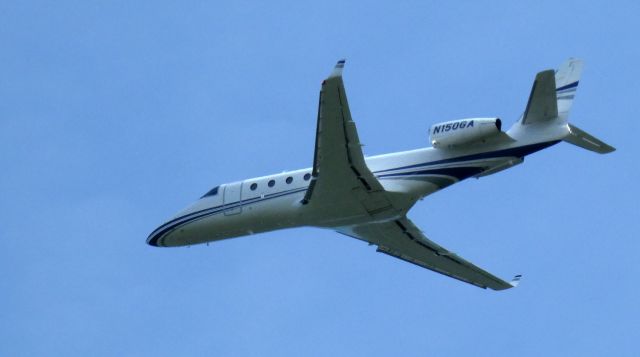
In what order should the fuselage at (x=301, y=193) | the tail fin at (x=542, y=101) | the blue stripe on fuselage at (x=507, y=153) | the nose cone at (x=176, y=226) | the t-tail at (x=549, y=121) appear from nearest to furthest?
the tail fin at (x=542, y=101), the t-tail at (x=549, y=121), the blue stripe on fuselage at (x=507, y=153), the fuselage at (x=301, y=193), the nose cone at (x=176, y=226)

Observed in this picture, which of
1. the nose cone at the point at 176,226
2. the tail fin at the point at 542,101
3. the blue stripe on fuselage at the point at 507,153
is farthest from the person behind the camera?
the nose cone at the point at 176,226

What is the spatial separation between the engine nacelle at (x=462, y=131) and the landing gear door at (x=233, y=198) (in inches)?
279

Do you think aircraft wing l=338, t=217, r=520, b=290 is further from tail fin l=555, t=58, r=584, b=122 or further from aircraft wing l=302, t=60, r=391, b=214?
tail fin l=555, t=58, r=584, b=122

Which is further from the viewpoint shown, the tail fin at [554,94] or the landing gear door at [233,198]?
the landing gear door at [233,198]

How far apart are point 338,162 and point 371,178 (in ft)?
4.27

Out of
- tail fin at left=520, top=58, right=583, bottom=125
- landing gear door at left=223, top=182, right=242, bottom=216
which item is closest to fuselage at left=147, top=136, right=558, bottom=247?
landing gear door at left=223, top=182, right=242, bottom=216

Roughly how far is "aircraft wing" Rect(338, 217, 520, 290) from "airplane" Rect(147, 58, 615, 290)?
4 centimetres

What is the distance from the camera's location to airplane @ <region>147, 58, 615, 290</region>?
3462 centimetres

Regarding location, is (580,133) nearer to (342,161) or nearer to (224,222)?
(342,161)

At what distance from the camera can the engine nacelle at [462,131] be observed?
35.2m

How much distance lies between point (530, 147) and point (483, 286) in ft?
29.9

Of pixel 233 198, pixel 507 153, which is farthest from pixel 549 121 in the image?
pixel 233 198

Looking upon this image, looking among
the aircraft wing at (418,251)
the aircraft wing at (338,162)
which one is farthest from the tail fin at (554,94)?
the aircraft wing at (418,251)

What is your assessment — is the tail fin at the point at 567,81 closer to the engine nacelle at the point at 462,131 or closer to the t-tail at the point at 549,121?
the t-tail at the point at 549,121
